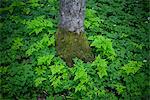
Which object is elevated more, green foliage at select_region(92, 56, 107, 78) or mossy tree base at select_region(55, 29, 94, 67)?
mossy tree base at select_region(55, 29, 94, 67)

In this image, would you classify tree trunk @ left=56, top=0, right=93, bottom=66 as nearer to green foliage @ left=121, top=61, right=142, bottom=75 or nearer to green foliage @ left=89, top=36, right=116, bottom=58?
green foliage @ left=89, top=36, right=116, bottom=58

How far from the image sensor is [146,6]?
28.7 ft

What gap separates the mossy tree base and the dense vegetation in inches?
6.6

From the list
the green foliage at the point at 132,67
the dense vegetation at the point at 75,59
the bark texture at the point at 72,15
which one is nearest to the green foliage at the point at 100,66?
the dense vegetation at the point at 75,59

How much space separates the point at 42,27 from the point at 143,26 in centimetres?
312

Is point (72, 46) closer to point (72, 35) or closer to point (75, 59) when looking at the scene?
point (72, 35)

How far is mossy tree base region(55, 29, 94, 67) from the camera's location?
6.24 m

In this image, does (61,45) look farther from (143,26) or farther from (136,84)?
(143,26)

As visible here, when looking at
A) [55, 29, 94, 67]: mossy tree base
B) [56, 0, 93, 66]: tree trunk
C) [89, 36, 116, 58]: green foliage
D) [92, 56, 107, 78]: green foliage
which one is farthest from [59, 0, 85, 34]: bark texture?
[92, 56, 107, 78]: green foliage

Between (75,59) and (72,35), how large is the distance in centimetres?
69

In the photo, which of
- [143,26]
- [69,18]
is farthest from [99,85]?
[143,26]

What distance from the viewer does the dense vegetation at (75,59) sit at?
5.62 metres

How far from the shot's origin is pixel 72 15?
20.2 feet

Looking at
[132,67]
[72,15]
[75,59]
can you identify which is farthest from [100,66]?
[72,15]
